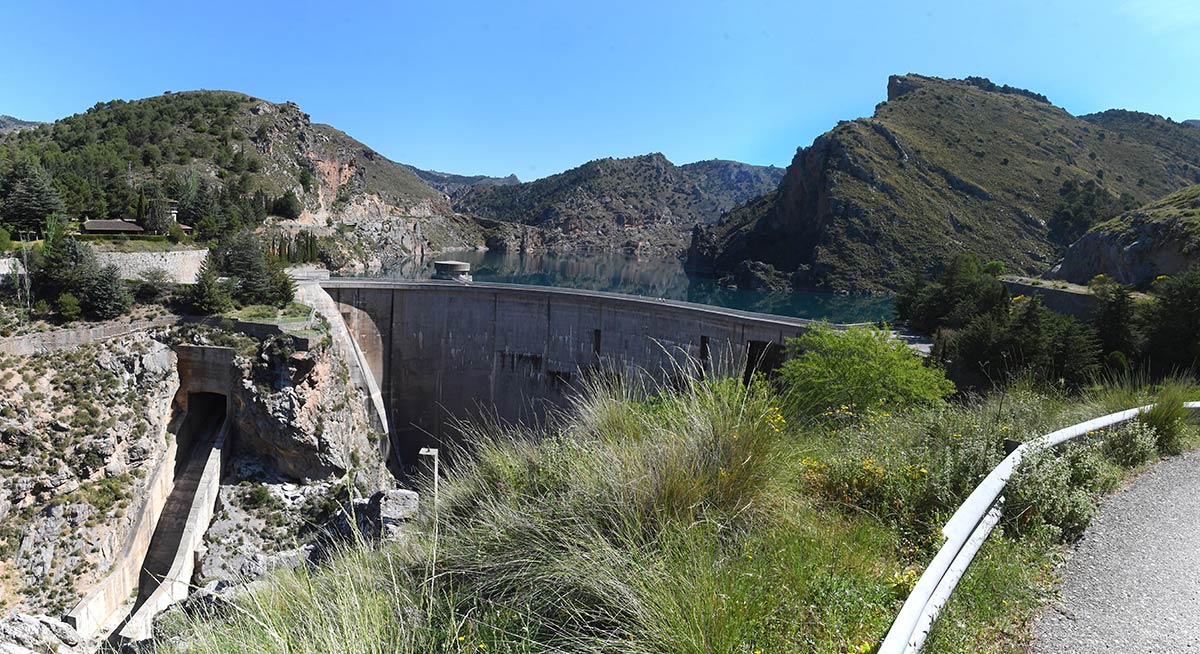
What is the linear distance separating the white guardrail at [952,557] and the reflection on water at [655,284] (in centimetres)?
2889

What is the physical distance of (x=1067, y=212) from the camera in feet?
211

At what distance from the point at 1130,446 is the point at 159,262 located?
33207mm

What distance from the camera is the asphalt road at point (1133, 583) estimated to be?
3.15 m

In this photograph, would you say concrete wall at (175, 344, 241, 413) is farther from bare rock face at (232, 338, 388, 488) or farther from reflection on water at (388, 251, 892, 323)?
reflection on water at (388, 251, 892, 323)

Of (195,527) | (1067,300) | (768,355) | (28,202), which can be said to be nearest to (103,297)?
(195,527)

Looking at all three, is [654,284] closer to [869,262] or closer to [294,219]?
[869,262]

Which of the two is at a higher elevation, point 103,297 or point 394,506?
point 103,297

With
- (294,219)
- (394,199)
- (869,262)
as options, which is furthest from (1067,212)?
(394,199)

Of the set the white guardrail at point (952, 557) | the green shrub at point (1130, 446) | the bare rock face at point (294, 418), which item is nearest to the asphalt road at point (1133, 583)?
the white guardrail at point (952, 557)

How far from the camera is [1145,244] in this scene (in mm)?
29812

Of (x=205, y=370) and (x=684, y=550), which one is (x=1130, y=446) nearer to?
(x=684, y=550)

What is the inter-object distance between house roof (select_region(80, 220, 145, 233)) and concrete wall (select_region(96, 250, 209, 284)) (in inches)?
189

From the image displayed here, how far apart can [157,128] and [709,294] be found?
56.4 m

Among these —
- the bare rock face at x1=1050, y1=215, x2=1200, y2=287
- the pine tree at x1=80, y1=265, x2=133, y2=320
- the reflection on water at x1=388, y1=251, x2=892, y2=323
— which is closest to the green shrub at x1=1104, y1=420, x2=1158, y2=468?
the reflection on water at x1=388, y1=251, x2=892, y2=323
